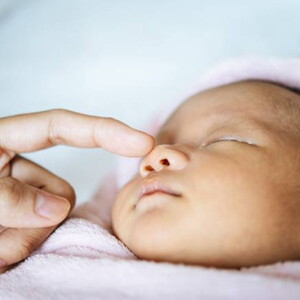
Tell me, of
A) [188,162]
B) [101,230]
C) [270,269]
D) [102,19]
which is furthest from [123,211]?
[102,19]

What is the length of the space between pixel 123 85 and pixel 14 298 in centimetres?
93

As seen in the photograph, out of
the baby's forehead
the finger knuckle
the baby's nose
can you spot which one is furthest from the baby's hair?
the finger knuckle

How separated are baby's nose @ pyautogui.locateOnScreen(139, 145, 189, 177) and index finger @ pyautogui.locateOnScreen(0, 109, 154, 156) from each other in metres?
0.02

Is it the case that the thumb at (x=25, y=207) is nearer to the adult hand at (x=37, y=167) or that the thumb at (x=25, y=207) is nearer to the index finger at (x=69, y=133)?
the adult hand at (x=37, y=167)

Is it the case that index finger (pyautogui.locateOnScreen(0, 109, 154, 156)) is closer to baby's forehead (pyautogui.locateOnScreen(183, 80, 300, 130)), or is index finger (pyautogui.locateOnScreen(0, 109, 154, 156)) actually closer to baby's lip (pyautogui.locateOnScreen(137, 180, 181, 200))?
baby's lip (pyautogui.locateOnScreen(137, 180, 181, 200))

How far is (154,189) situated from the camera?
0.83 meters

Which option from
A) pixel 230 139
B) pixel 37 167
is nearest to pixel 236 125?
pixel 230 139

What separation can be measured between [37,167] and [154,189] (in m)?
0.31

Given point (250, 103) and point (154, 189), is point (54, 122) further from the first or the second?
point (250, 103)

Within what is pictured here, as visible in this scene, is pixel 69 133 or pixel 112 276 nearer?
pixel 112 276

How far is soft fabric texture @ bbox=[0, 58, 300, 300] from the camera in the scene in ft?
2.19

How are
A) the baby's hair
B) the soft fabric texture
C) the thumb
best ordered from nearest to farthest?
the soft fabric texture → the thumb → the baby's hair

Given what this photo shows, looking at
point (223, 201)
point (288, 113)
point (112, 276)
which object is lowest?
point (112, 276)

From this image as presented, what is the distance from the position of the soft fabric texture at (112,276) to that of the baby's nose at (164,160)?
14cm
